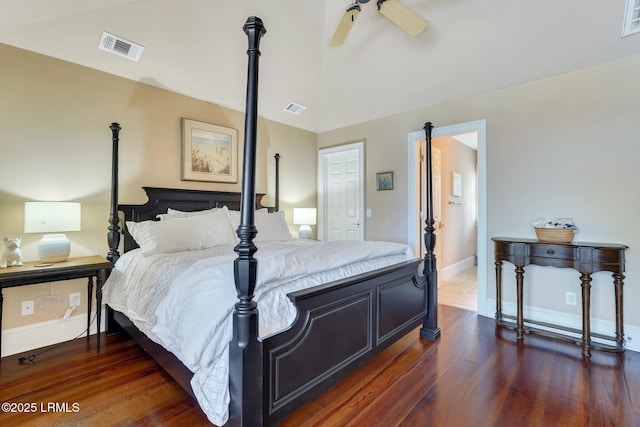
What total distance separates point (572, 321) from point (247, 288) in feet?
10.4

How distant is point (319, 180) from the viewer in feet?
16.2

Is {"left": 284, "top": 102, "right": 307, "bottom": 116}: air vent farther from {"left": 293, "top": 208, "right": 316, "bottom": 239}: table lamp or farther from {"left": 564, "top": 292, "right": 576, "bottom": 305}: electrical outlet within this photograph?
{"left": 564, "top": 292, "right": 576, "bottom": 305}: electrical outlet

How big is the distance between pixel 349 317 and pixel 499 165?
2.49 m

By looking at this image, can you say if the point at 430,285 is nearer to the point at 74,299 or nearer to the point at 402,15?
the point at 402,15

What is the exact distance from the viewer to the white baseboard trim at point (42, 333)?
7.93ft

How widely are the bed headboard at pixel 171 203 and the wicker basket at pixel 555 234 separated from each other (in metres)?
3.29

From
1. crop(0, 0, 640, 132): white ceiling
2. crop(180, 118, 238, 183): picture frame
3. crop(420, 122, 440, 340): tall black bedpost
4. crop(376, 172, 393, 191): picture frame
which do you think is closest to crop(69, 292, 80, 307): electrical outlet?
crop(180, 118, 238, 183): picture frame

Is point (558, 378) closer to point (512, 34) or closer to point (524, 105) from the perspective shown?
point (524, 105)

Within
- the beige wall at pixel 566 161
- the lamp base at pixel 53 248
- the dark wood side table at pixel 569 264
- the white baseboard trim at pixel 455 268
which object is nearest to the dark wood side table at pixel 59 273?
the lamp base at pixel 53 248

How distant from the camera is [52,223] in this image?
230 cm

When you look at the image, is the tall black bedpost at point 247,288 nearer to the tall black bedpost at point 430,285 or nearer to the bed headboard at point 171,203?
the tall black bedpost at point 430,285

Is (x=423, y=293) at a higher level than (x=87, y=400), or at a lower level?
higher

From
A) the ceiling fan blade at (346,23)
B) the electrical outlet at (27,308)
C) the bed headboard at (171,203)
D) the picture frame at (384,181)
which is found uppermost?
the ceiling fan blade at (346,23)

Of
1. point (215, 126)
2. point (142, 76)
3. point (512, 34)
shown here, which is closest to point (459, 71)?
point (512, 34)
